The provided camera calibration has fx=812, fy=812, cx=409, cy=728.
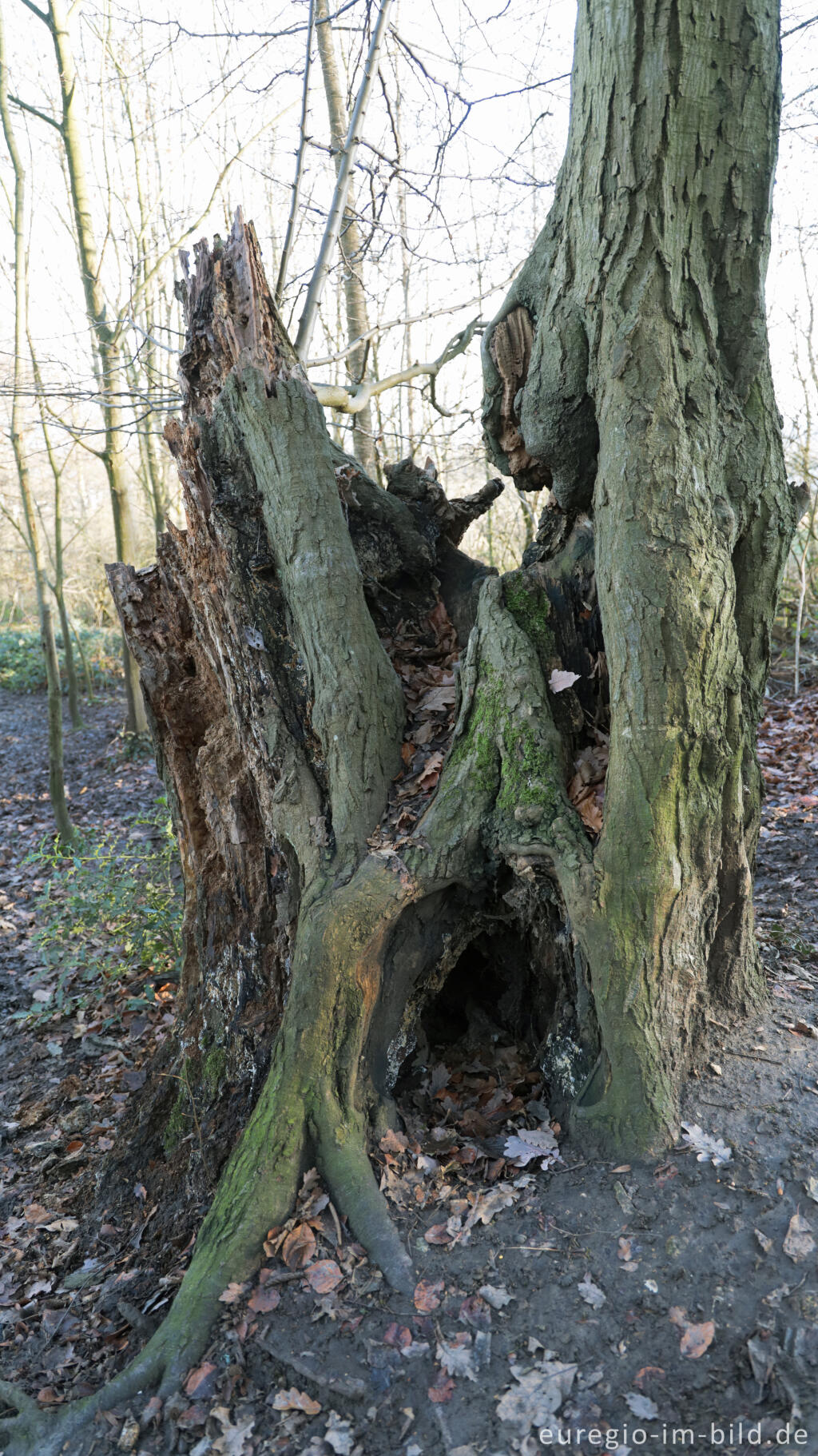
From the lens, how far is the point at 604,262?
2887 millimetres

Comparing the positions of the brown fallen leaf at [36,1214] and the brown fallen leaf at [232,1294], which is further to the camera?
the brown fallen leaf at [36,1214]

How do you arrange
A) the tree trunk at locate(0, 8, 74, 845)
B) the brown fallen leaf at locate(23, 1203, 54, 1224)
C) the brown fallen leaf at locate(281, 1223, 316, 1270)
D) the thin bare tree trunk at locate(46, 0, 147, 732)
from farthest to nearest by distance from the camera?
1. the thin bare tree trunk at locate(46, 0, 147, 732)
2. the tree trunk at locate(0, 8, 74, 845)
3. the brown fallen leaf at locate(23, 1203, 54, 1224)
4. the brown fallen leaf at locate(281, 1223, 316, 1270)

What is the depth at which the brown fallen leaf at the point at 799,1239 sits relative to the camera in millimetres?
2273

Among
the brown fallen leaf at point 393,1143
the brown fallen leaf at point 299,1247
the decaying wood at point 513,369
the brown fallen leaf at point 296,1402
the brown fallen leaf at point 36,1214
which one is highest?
the decaying wood at point 513,369

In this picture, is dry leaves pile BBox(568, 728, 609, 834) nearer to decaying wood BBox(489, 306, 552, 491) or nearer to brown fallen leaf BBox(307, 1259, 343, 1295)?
decaying wood BBox(489, 306, 552, 491)

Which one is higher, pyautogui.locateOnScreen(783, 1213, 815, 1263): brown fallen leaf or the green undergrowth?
the green undergrowth

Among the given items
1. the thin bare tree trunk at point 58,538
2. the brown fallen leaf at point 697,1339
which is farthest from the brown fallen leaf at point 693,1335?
the thin bare tree trunk at point 58,538

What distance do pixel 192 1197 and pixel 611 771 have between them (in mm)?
2427

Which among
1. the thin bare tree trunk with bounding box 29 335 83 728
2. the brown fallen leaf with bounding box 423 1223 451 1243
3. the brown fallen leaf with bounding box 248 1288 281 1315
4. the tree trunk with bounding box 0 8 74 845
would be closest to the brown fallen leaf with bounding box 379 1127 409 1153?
the brown fallen leaf with bounding box 423 1223 451 1243

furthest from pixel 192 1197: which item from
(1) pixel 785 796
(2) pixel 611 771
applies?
(1) pixel 785 796

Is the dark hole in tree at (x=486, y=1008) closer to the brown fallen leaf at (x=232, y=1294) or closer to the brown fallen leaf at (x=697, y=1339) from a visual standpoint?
the brown fallen leaf at (x=232, y=1294)

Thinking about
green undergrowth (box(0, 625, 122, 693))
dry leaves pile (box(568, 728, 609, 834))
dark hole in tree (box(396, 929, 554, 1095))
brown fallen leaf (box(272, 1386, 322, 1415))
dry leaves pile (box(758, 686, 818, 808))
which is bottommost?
brown fallen leaf (box(272, 1386, 322, 1415))

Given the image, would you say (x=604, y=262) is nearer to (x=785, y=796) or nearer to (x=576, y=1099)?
(x=576, y=1099)

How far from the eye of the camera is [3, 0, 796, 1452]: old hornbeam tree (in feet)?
9.02
